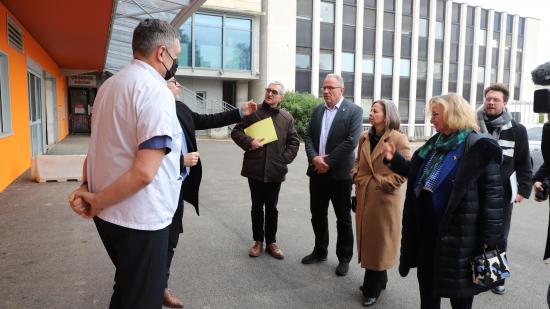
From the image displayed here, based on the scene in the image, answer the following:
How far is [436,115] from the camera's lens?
2889 millimetres

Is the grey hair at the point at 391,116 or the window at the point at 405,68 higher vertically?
the window at the point at 405,68

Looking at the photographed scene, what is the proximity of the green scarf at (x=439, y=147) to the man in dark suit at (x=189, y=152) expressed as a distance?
152 cm

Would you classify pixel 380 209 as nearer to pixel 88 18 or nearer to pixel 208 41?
pixel 88 18

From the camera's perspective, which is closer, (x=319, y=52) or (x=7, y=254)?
(x=7, y=254)

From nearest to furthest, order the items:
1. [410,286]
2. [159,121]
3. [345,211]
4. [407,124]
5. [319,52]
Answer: [159,121]
[410,286]
[345,211]
[319,52]
[407,124]

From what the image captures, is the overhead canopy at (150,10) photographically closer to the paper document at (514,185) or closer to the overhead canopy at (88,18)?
the overhead canopy at (88,18)

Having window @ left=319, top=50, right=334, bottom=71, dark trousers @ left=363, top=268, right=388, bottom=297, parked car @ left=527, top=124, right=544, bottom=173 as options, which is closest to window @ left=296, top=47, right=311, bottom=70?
window @ left=319, top=50, right=334, bottom=71

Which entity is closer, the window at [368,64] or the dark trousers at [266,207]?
the dark trousers at [266,207]

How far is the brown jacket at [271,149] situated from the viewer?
4.57m

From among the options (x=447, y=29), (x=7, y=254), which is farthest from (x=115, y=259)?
(x=447, y=29)

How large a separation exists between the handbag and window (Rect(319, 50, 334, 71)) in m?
26.7

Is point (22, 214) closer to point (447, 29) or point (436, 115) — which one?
point (436, 115)

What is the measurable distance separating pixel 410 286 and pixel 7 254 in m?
4.12

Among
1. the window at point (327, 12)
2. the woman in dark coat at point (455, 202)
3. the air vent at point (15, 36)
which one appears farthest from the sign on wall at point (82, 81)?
the woman in dark coat at point (455, 202)
